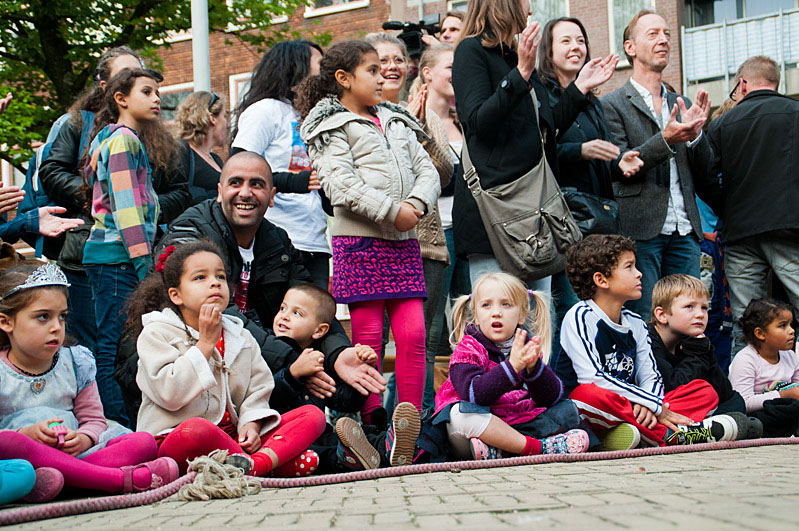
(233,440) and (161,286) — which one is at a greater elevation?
(161,286)

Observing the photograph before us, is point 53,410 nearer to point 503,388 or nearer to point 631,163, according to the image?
point 503,388

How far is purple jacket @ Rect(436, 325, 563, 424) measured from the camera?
4059 millimetres

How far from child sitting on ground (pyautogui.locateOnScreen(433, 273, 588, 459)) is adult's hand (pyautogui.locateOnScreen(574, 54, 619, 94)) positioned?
137cm

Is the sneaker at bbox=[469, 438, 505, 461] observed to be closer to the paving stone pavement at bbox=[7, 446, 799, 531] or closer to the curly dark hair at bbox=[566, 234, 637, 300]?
the paving stone pavement at bbox=[7, 446, 799, 531]

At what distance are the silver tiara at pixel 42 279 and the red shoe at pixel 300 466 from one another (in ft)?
4.01

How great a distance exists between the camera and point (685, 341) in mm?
5199

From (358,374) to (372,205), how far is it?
852 millimetres

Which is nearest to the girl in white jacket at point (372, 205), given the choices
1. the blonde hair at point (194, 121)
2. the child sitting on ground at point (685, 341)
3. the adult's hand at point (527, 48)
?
the adult's hand at point (527, 48)

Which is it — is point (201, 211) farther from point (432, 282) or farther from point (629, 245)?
point (629, 245)

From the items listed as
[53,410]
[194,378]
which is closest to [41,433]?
[53,410]

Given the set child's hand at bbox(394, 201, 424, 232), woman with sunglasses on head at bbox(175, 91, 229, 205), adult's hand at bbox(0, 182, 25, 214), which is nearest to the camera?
adult's hand at bbox(0, 182, 25, 214)

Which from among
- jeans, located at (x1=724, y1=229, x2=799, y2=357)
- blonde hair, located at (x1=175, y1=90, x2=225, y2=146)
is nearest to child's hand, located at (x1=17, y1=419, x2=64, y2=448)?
blonde hair, located at (x1=175, y1=90, x2=225, y2=146)

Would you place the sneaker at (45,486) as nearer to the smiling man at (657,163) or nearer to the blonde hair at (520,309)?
the blonde hair at (520,309)

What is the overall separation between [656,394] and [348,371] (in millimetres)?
1619
